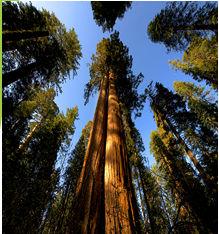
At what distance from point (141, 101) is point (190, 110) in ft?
26.1

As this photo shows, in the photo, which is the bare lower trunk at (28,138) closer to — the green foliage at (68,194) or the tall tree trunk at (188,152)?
the green foliage at (68,194)

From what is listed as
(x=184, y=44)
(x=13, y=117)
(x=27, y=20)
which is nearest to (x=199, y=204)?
(x=184, y=44)

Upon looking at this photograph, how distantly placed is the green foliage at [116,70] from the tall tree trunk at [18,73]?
366 cm

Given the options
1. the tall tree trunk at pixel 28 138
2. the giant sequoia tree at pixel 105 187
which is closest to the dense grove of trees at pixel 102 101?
the tall tree trunk at pixel 28 138

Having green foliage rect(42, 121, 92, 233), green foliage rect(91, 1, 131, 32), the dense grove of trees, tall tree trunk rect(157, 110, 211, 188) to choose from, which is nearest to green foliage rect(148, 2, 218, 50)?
the dense grove of trees

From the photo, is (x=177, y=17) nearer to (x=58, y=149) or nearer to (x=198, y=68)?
(x=198, y=68)

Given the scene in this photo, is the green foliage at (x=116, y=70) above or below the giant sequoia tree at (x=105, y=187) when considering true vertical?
above

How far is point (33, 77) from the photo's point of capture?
42.8 ft

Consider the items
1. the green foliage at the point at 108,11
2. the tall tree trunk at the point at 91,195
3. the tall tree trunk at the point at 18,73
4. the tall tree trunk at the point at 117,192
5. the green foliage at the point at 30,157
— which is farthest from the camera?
the green foliage at the point at 108,11

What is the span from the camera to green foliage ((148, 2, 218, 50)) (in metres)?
12.2

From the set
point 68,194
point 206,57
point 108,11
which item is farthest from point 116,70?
point 68,194

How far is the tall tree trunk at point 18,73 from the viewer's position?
31.5 feet

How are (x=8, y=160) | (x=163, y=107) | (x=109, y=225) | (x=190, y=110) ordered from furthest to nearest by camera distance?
(x=163, y=107) < (x=190, y=110) < (x=8, y=160) < (x=109, y=225)

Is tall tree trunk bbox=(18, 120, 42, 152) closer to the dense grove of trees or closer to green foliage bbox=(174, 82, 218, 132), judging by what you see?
the dense grove of trees
